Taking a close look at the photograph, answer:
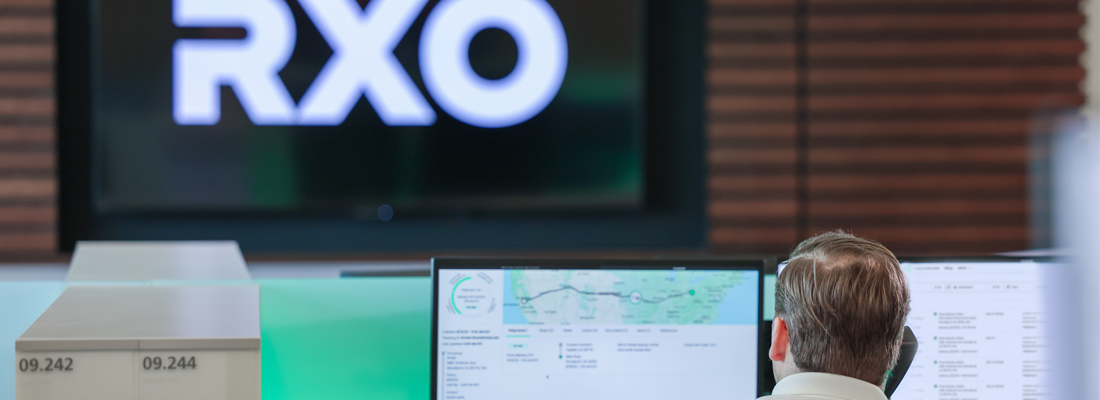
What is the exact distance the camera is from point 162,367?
81 centimetres

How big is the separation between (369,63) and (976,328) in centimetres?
243

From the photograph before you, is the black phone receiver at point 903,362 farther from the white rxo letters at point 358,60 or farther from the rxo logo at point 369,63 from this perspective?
the white rxo letters at point 358,60

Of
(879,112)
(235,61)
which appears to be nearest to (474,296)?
(235,61)

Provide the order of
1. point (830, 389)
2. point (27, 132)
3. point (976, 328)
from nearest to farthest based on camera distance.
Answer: point (830, 389), point (976, 328), point (27, 132)

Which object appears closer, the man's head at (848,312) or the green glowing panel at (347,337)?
the man's head at (848,312)

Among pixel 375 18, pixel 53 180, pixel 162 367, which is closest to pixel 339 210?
pixel 375 18

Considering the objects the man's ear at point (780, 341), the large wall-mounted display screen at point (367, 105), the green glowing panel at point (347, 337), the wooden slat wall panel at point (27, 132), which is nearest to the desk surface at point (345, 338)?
the green glowing panel at point (347, 337)

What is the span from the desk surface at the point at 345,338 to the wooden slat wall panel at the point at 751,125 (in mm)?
2074

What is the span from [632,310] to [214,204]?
2396 mm

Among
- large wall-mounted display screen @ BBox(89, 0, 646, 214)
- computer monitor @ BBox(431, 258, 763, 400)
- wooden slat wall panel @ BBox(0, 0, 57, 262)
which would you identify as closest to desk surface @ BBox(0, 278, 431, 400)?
computer monitor @ BBox(431, 258, 763, 400)

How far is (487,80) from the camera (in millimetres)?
3113

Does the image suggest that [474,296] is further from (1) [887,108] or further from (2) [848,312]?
(1) [887,108]

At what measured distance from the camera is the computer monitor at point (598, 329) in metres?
1.22

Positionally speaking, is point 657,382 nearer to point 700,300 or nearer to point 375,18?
point 700,300
